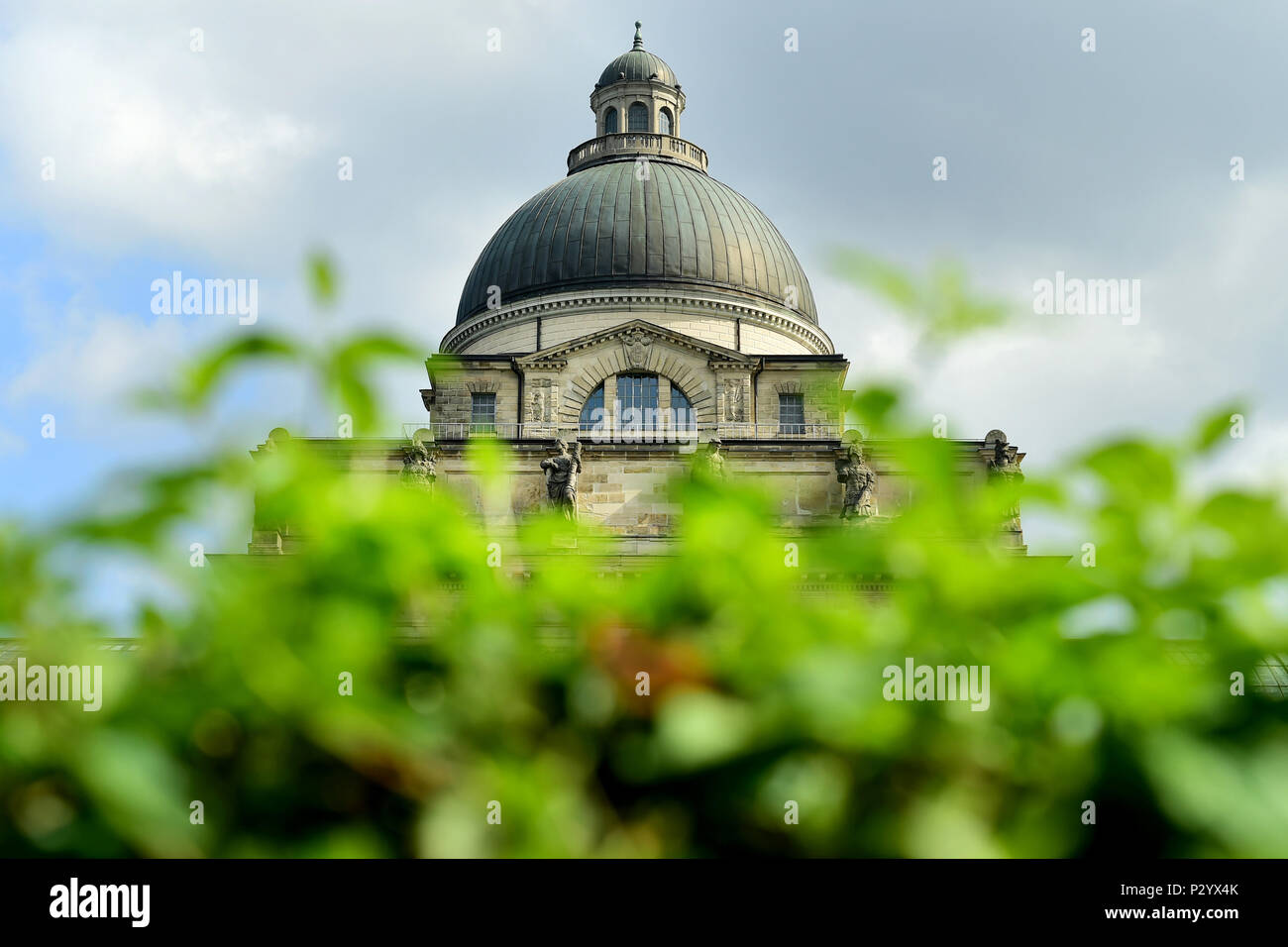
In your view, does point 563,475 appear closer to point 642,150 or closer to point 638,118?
point 642,150

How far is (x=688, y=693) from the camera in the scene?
1455 mm

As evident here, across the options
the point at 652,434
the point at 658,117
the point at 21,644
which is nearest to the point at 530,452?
the point at 652,434

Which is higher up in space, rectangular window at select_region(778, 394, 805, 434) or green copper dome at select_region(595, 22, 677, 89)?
green copper dome at select_region(595, 22, 677, 89)

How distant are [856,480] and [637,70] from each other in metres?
26.2

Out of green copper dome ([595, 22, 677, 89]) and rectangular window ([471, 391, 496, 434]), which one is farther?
green copper dome ([595, 22, 677, 89])

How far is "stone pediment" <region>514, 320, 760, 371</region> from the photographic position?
3475 centimetres

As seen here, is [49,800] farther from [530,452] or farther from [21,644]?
[530,452]

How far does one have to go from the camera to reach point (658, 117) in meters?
48.0

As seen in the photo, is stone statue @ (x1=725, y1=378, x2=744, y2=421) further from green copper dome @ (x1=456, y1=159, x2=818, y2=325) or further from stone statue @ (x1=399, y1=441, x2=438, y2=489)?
stone statue @ (x1=399, y1=441, x2=438, y2=489)

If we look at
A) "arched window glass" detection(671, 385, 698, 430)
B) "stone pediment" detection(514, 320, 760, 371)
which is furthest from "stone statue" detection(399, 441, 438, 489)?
"arched window glass" detection(671, 385, 698, 430)

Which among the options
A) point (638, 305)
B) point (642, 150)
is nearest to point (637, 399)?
point (638, 305)

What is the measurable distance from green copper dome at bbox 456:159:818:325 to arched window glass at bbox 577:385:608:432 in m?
5.03

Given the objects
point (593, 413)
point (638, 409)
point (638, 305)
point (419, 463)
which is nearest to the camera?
point (419, 463)
